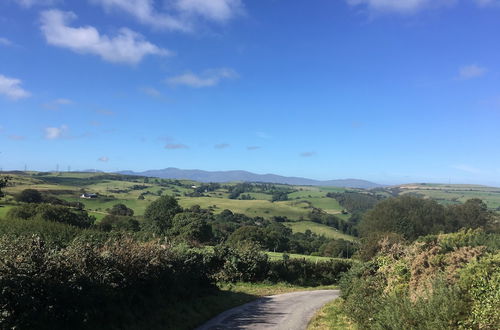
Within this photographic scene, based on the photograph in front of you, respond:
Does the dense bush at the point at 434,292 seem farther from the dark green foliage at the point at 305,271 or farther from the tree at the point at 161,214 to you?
the tree at the point at 161,214

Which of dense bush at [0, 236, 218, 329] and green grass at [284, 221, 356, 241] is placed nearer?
dense bush at [0, 236, 218, 329]

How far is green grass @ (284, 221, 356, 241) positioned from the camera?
11419 cm

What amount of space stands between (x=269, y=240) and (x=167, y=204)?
24192mm

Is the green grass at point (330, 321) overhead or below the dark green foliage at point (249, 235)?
overhead

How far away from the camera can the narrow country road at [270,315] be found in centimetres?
1437

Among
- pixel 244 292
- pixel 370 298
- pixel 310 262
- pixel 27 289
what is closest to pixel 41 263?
pixel 27 289

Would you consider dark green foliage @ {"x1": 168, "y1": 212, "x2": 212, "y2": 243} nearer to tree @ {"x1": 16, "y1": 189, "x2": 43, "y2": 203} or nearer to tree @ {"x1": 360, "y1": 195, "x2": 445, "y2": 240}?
tree @ {"x1": 360, "y1": 195, "x2": 445, "y2": 240}

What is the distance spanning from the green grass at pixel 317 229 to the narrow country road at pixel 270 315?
94.3 meters

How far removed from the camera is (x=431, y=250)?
11.0 metres

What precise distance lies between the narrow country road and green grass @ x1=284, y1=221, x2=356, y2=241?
94336mm

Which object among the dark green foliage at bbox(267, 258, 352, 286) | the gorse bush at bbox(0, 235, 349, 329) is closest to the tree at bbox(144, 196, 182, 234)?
the dark green foliage at bbox(267, 258, 352, 286)

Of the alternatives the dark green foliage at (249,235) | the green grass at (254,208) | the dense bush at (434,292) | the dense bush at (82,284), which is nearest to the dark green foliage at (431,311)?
the dense bush at (434,292)

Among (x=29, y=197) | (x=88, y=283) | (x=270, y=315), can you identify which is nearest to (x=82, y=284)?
(x=88, y=283)

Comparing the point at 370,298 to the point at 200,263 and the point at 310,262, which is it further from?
the point at 310,262
